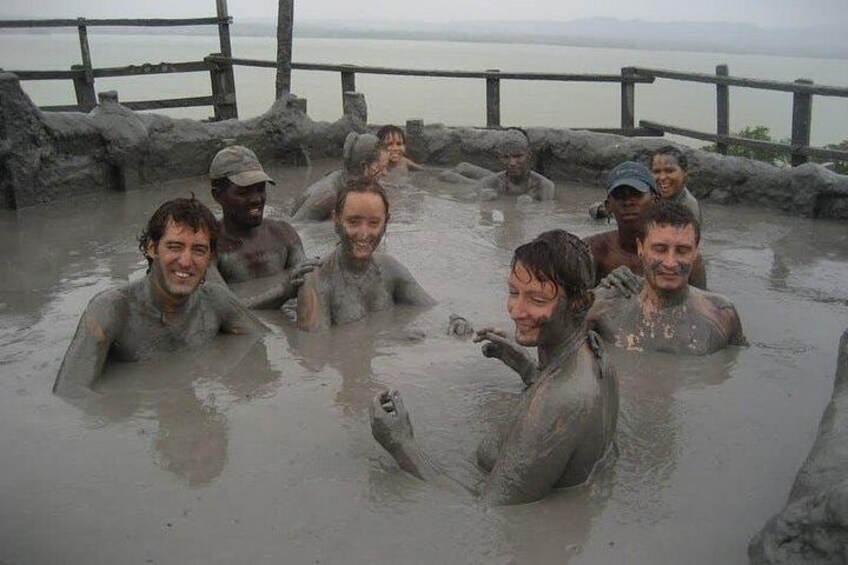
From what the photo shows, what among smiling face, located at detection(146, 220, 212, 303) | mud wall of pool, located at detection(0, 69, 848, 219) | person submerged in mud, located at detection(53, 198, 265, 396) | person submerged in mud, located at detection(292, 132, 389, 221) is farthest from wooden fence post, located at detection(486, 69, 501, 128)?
smiling face, located at detection(146, 220, 212, 303)

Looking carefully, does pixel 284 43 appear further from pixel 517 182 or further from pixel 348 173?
pixel 348 173

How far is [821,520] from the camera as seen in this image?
2.54 m

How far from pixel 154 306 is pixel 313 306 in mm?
955

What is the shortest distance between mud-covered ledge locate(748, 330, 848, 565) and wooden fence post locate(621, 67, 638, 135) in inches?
314

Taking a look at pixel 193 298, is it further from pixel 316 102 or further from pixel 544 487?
pixel 316 102

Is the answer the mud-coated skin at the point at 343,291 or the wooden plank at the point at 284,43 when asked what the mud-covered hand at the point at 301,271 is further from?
the wooden plank at the point at 284,43

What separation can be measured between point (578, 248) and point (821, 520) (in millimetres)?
1185

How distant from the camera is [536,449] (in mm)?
3232

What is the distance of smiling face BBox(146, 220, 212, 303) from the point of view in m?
4.43

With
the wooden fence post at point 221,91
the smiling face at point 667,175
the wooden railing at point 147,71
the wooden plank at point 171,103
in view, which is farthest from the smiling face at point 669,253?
the wooden fence post at point 221,91

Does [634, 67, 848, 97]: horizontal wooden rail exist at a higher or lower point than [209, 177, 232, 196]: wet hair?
higher

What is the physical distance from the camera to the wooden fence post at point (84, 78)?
11.4m

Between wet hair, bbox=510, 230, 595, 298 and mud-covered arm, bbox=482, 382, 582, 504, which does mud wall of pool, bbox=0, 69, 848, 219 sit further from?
mud-covered arm, bbox=482, 382, 582, 504

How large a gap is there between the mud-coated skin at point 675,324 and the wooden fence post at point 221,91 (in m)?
8.92
